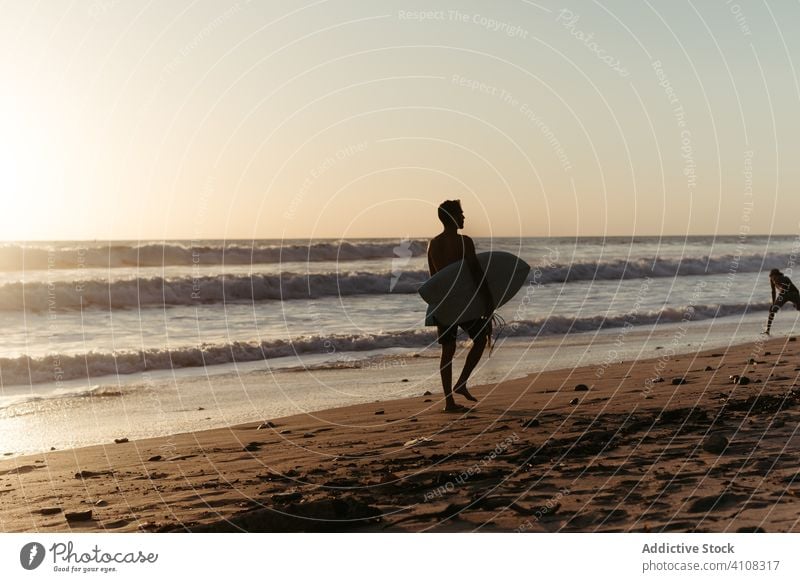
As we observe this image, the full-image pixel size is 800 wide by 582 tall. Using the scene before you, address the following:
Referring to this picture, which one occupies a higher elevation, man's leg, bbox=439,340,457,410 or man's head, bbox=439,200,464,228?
man's head, bbox=439,200,464,228

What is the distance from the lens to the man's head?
10.3 m

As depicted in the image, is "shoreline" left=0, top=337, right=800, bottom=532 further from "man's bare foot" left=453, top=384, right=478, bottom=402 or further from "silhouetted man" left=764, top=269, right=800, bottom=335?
"silhouetted man" left=764, top=269, right=800, bottom=335

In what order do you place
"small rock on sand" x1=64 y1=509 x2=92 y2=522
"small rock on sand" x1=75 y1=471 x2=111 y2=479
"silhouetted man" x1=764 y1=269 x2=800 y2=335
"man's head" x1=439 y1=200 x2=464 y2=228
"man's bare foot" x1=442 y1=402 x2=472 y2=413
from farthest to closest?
1. "silhouetted man" x1=764 y1=269 x2=800 y2=335
2. "man's bare foot" x1=442 y1=402 x2=472 y2=413
3. "man's head" x1=439 y1=200 x2=464 y2=228
4. "small rock on sand" x1=75 y1=471 x2=111 y2=479
5. "small rock on sand" x1=64 y1=509 x2=92 y2=522

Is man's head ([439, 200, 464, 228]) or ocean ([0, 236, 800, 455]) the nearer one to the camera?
man's head ([439, 200, 464, 228])

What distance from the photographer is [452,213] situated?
10.4m

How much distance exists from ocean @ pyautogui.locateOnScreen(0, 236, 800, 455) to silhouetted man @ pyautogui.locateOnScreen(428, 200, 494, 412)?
5.97 feet

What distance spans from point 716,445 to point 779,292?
11239 millimetres

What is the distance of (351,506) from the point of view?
6645 millimetres

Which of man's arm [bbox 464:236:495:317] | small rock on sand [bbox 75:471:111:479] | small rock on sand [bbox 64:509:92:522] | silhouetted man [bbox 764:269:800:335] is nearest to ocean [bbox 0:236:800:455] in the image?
silhouetted man [bbox 764:269:800:335]

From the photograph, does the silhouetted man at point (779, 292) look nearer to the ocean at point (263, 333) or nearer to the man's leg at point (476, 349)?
the ocean at point (263, 333)

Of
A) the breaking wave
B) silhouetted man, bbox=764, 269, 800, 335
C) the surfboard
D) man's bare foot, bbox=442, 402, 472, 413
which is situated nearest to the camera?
the surfboard

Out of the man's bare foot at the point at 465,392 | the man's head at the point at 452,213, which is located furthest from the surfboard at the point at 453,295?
the man's bare foot at the point at 465,392

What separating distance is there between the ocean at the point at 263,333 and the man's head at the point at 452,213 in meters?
3.07

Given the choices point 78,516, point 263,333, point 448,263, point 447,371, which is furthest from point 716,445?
point 263,333
